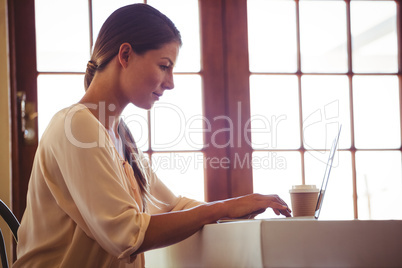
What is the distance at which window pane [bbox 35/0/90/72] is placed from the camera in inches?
80.4

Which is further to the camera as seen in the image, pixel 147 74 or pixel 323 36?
pixel 323 36

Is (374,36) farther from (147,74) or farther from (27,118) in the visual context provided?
(27,118)

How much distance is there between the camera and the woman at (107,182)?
0.97m

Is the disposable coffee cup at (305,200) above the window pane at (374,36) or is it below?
below

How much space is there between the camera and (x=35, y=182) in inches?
44.2

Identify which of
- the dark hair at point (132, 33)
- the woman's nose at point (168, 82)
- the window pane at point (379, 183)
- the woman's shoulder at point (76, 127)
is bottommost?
the window pane at point (379, 183)

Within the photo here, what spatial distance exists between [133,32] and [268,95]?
3.58ft

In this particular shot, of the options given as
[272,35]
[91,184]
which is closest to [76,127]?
[91,184]

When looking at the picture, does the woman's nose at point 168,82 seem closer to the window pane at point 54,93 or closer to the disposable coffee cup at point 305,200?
the disposable coffee cup at point 305,200

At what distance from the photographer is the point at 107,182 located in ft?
3.23

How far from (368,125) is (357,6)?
21.9 inches

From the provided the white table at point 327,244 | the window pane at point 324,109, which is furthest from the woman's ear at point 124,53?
the window pane at point 324,109

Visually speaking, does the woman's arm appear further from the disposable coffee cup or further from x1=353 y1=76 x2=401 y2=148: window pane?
x1=353 y1=76 x2=401 y2=148: window pane

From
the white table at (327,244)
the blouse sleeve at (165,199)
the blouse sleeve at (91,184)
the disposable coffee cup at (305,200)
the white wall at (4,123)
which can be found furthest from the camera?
the white wall at (4,123)
